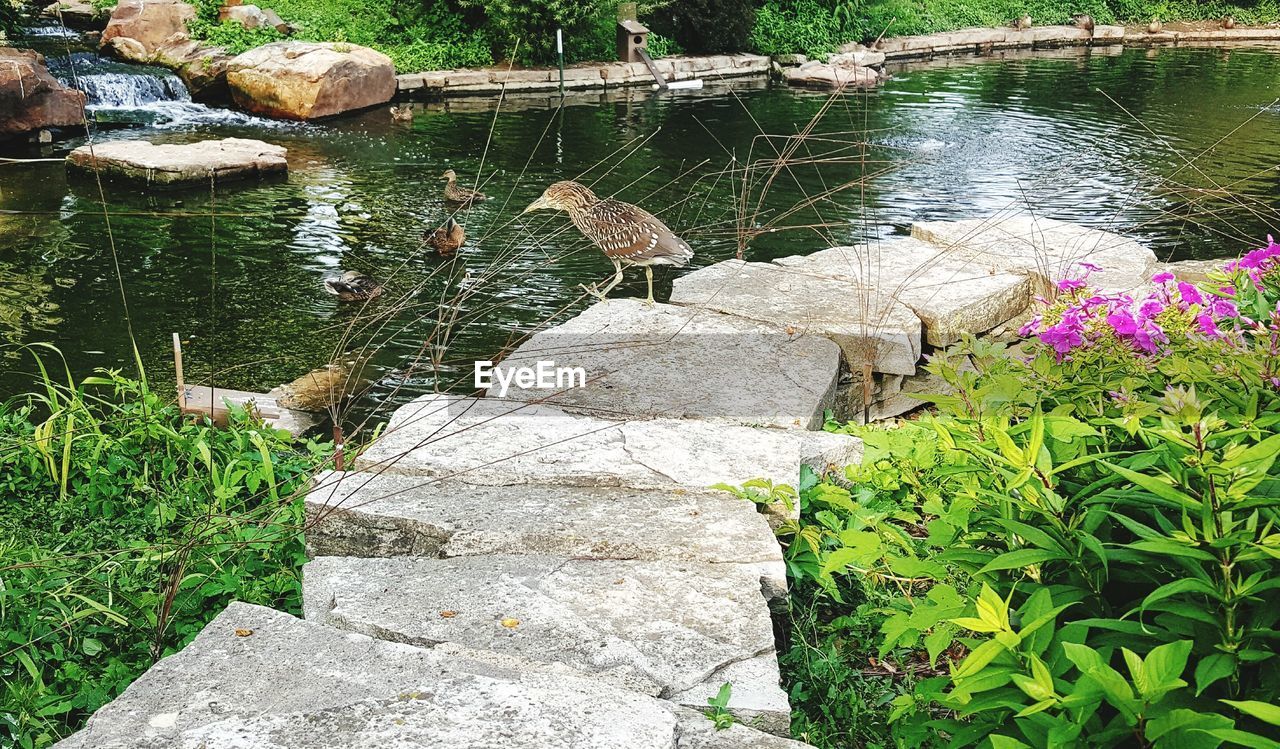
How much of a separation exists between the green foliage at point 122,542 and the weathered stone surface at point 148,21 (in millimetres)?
13431

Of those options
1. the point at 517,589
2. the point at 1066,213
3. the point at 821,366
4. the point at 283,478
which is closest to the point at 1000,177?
the point at 1066,213

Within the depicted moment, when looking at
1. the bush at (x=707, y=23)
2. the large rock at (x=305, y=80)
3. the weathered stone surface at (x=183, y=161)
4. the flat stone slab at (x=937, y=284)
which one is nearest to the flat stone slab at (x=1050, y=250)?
the flat stone slab at (x=937, y=284)

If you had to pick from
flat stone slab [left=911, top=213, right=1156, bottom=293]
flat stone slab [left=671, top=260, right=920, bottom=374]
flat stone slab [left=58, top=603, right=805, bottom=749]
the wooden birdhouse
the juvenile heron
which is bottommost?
flat stone slab [left=58, top=603, right=805, bottom=749]

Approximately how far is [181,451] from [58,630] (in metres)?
1.14

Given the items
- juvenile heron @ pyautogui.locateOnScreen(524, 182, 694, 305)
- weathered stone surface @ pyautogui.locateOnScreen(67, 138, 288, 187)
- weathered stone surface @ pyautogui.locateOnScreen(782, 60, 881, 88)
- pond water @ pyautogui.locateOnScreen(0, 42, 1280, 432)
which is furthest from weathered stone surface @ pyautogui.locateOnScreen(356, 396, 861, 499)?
weathered stone surface @ pyautogui.locateOnScreen(782, 60, 881, 88)

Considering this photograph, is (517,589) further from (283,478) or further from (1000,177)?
(1000,177)

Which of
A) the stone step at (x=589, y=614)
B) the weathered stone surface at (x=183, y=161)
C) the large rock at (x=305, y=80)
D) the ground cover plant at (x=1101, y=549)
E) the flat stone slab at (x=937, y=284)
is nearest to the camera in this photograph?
the ground cover plant at (x=1101, y=549)

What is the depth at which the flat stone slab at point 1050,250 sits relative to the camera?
5.14 metres

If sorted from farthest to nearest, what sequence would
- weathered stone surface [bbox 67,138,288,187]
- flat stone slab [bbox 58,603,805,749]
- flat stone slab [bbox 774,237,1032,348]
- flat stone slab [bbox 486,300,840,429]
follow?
1. weathered stone surface [bbox 67,138,288,187]
2. flat stone slab [bbox 774,237,1032,348]
3. flat stone slab [bbox 486,300,840,429]
4. flat stone slab [bbox 58,603,805,749]

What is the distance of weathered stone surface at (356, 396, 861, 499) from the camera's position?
296 centimetres

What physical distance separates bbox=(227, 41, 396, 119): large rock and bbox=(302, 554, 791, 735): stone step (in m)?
11.7

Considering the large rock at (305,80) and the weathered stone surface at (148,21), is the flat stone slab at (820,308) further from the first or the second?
the weathered stone surface at (148,21)

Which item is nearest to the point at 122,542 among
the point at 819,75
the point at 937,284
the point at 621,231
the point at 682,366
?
the point at 682,366

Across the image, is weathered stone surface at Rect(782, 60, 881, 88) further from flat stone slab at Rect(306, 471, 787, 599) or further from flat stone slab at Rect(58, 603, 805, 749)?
flat stone slab at Rect(58, 603, 805, 749)
